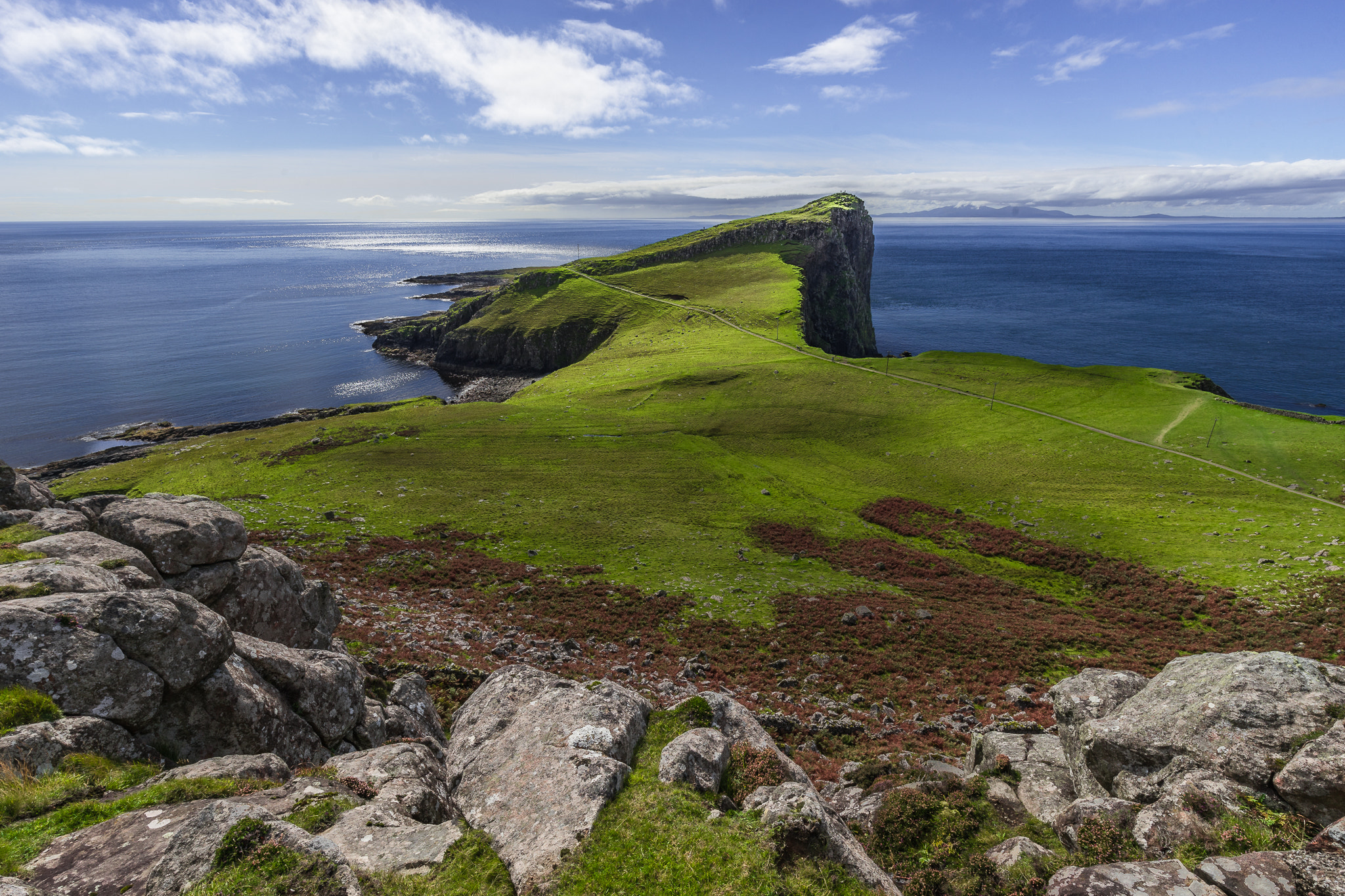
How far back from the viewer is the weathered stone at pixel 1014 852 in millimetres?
14680

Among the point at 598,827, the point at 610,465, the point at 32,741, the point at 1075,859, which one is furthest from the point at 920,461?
the point at 32,741

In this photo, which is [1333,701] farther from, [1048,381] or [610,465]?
[1048,381]

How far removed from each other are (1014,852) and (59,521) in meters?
32.2

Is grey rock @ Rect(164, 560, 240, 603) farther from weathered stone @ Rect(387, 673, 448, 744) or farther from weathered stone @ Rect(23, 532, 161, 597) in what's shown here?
weathered stone @ Rect(387, 673, 448, 744)

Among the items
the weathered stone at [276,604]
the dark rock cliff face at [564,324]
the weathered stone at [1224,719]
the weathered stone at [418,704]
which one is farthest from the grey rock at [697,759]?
the dark rock cliff face at [564,324]

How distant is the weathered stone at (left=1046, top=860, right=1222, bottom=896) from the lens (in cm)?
1197

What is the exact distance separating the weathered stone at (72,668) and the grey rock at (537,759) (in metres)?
9.00

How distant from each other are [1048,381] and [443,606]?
9504cm

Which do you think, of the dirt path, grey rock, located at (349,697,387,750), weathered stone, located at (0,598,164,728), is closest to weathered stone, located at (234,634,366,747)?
grey rock, located at (349,697,387,750)

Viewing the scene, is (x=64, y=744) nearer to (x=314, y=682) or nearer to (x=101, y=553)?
(x=314, y=682)

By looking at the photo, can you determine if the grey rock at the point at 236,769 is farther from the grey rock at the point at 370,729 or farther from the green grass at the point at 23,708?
the grey rock at the point at 370,729

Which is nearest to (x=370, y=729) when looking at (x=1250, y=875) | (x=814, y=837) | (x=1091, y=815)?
(x=814, y=837)

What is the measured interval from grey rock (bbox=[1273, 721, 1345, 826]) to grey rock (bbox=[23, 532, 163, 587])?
107 feet

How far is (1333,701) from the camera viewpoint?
15773 mm
